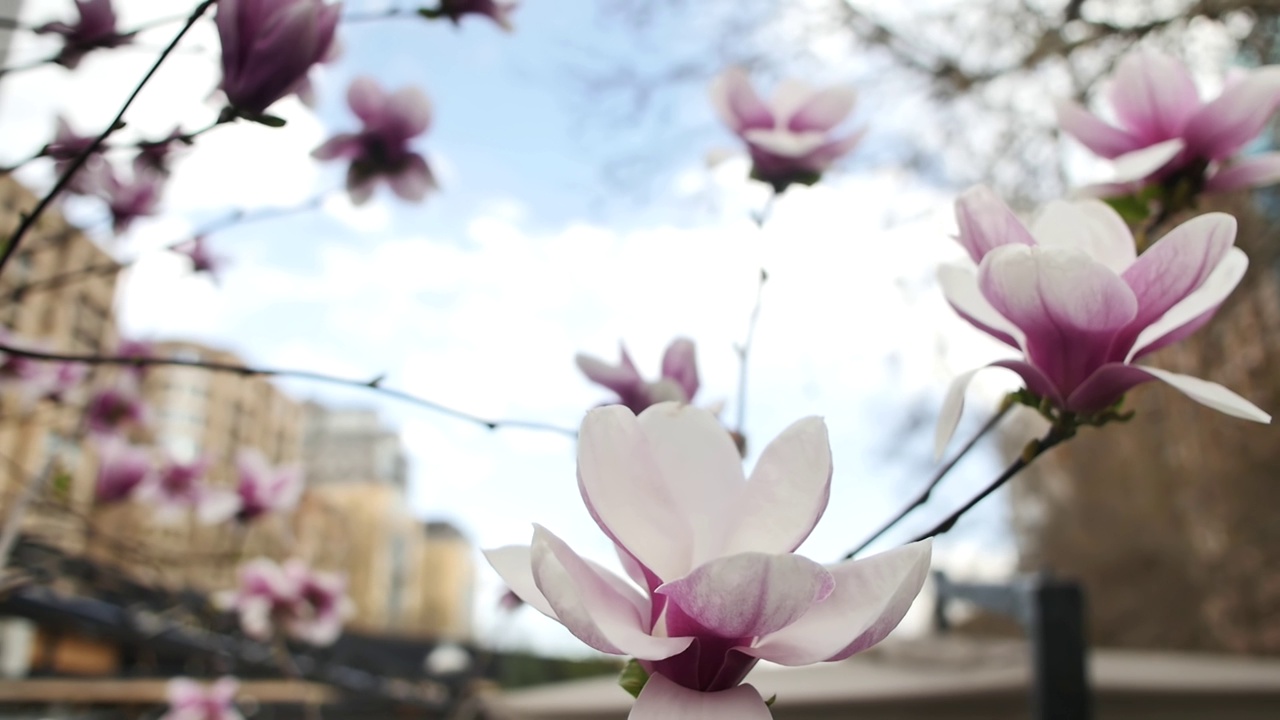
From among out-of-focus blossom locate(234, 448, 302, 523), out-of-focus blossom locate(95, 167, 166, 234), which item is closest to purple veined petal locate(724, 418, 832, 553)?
out-of-focus blossom locate(95, 167, 166, 234)

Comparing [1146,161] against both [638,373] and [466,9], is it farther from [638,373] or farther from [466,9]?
[466,9]

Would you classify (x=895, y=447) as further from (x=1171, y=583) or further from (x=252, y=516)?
(x=252, y=516)

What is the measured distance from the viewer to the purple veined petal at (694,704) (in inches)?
8.5

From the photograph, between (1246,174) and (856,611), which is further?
(1246,174)

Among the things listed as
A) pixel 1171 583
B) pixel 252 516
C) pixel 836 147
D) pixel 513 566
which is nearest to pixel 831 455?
pixel 513 566

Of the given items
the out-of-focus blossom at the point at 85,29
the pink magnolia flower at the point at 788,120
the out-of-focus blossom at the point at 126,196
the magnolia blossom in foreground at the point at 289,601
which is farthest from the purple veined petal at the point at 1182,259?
the magnolia blossom in foreground at the point at 289,601

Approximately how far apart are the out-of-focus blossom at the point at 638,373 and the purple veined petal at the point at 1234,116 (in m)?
0.29

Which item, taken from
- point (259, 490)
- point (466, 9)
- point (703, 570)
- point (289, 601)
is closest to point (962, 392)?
point (703, 570)

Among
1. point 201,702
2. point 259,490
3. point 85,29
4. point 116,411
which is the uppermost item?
point 85,29

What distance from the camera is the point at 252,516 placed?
1.01 meters

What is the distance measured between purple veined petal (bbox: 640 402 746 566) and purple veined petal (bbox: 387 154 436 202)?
1.27 feet

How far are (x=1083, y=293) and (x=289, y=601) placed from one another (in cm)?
116

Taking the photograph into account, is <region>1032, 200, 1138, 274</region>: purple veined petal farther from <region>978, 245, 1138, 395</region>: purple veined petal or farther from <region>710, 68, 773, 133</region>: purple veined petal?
<region>710, 68, 773, 133</region>: purple veined petal

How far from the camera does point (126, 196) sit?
68cm
